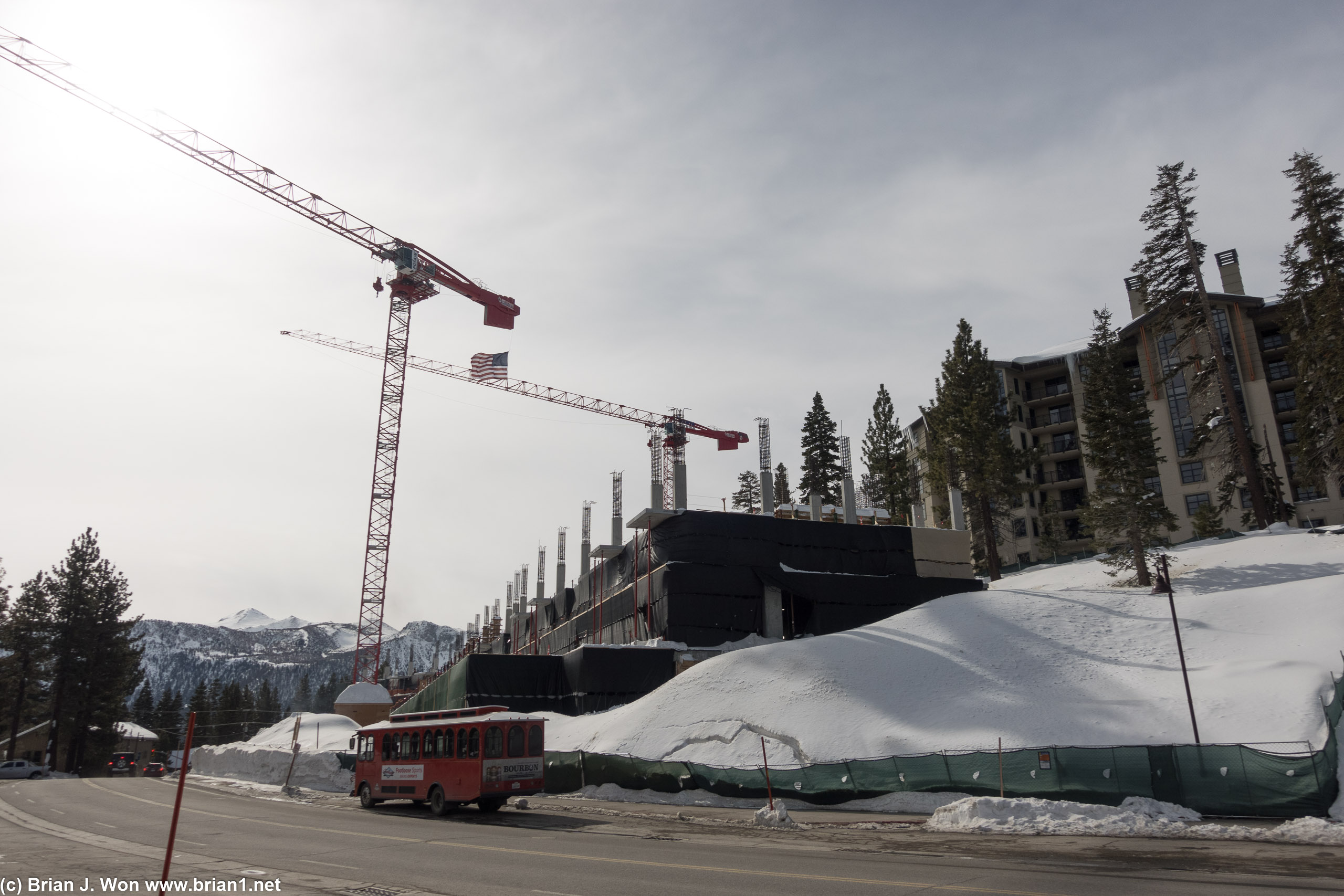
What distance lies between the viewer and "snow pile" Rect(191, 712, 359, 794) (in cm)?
4025

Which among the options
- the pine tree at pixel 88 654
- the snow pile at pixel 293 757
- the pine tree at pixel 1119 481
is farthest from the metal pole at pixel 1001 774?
the pine tree at pixel 88 654

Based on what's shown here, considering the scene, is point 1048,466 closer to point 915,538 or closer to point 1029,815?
point 915,538

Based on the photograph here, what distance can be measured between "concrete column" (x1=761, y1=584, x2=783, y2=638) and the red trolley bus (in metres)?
25.1

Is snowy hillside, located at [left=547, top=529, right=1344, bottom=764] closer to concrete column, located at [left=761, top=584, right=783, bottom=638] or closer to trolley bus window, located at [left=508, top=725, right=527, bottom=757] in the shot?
trolley bus window, located at [left=508, top=725, right=527, bottom=757]

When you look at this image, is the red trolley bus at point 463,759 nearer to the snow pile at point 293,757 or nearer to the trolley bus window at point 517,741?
the trolley bus window at point 517,741

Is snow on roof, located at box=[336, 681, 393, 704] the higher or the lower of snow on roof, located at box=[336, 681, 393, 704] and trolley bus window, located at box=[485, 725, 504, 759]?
the higher

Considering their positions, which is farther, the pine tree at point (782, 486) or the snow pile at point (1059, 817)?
the pine tree at point (782, 486)

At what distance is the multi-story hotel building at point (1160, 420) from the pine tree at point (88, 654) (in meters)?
71.0

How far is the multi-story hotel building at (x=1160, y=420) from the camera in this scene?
6675cm

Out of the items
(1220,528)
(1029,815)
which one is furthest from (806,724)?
(1220,528)

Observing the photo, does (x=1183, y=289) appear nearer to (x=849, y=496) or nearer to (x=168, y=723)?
(x=849, y=496)

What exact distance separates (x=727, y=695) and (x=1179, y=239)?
39.7 metres

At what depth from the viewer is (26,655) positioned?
226ft

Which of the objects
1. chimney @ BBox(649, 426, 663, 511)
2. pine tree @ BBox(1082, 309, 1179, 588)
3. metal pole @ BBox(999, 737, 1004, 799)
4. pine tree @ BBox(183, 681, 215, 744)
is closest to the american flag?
chimney @ BBox(649, 426, 663, 511)
